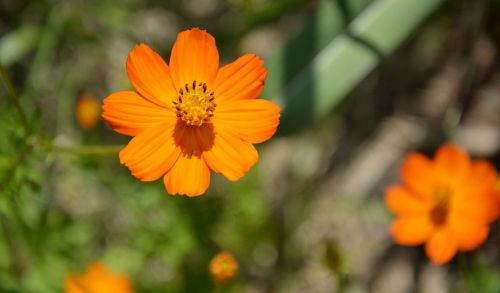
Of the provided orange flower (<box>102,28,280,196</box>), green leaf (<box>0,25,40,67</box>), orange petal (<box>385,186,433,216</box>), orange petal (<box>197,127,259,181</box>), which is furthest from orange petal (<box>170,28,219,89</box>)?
green leaf (<box>0,25,40,67</box>)

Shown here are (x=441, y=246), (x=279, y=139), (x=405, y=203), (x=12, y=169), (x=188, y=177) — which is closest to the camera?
(x=188, y=177)

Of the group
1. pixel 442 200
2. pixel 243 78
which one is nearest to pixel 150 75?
pixel 243 78

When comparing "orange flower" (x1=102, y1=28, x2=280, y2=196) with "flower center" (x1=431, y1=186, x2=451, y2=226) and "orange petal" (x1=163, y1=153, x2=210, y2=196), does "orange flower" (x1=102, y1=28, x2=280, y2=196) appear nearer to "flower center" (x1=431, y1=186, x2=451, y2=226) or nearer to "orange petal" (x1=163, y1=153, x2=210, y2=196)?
"orange petal" (x1=163, y1=153, x2=210, y2=196)

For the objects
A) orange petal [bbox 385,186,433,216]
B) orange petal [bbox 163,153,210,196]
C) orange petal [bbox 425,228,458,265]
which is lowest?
orange petal [bbox 425,228,458,265]

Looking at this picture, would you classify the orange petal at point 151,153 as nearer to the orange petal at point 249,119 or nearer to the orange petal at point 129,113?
the orange petal at point 129,113

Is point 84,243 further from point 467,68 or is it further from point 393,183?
point 467,68

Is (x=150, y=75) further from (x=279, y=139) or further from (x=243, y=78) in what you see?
(x=279, y=139)

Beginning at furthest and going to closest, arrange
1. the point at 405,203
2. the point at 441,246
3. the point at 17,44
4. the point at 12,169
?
1. the point at 17,44
2. the point at 405,203
3. the point at 441,246
4. the point at 12,169
